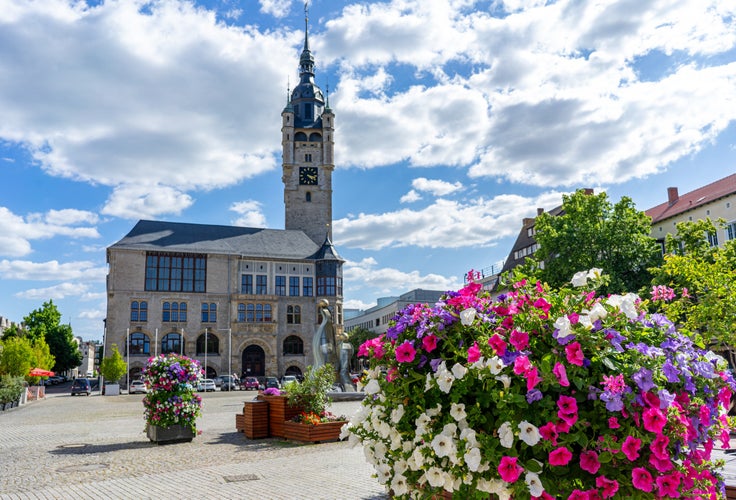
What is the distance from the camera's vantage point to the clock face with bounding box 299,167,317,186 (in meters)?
85.2

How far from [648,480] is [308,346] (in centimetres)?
7017

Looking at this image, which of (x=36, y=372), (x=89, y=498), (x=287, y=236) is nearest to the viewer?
(x=89, y=498)

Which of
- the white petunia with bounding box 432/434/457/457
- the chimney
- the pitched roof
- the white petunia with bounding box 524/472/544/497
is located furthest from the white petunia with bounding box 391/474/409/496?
the chimney

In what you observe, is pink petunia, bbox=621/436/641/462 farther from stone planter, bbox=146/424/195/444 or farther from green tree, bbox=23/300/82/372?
green tree, bbox=23/300/82/372

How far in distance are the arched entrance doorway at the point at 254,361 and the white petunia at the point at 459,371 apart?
225 ft

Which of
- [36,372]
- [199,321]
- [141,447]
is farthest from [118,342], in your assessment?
[141,447]

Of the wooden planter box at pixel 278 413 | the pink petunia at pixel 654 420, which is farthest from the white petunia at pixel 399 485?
the wooden planter box at pixel 278 413

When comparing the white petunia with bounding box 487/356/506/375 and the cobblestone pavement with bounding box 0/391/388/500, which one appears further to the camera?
the cobblestone pavement with bounding box 0/391/388/500

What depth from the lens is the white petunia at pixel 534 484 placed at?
337cm

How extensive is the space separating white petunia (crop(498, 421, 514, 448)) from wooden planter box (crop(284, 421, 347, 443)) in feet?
37.3

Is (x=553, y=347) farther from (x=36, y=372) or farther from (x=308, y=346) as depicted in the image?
(x=308, y=346)

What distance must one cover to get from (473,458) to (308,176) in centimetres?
8323

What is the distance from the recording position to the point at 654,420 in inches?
131

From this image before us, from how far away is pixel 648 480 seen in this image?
331 cm
